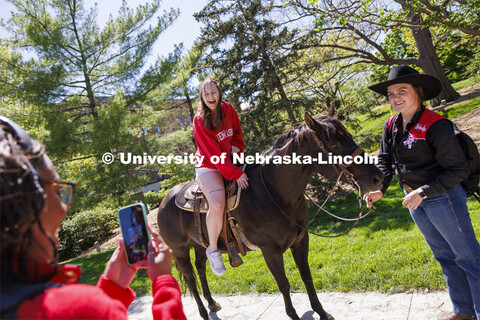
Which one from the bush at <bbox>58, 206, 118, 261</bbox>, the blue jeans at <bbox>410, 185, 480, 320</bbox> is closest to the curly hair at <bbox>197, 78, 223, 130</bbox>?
the blue jeans at <bbox>410, 185, 480, 320</bbox>

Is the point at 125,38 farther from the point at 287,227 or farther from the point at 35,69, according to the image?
the point at 287,227

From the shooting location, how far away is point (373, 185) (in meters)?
3.03

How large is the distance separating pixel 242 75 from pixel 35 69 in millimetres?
7975

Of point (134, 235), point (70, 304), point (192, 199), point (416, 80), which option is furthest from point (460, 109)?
point (70, 304)

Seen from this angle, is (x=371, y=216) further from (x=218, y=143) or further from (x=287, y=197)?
(x=218, y=143)

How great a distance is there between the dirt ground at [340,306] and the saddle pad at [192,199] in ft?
5.33

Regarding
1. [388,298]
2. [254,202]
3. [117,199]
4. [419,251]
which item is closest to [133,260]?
[254,202]

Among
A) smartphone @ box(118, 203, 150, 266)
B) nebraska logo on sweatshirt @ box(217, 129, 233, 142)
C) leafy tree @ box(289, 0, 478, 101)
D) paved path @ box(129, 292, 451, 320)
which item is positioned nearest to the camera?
smartphone @ box(118, 203, 150, 266)

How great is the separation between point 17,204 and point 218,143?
9.52 ft

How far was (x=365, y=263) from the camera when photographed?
4.69 metres

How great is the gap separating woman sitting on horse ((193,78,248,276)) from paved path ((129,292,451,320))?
3.50 ft

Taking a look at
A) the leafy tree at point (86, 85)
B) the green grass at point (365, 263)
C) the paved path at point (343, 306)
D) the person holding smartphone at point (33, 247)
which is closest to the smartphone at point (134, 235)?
the person holding smartphone at point (33, 247)

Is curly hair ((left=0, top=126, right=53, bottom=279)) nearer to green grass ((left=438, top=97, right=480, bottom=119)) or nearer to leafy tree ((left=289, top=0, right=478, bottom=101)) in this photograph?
leafy tree ((left=289, top=0, right=478, bottom=101))

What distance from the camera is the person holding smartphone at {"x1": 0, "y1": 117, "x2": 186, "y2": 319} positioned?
91 centimetres
